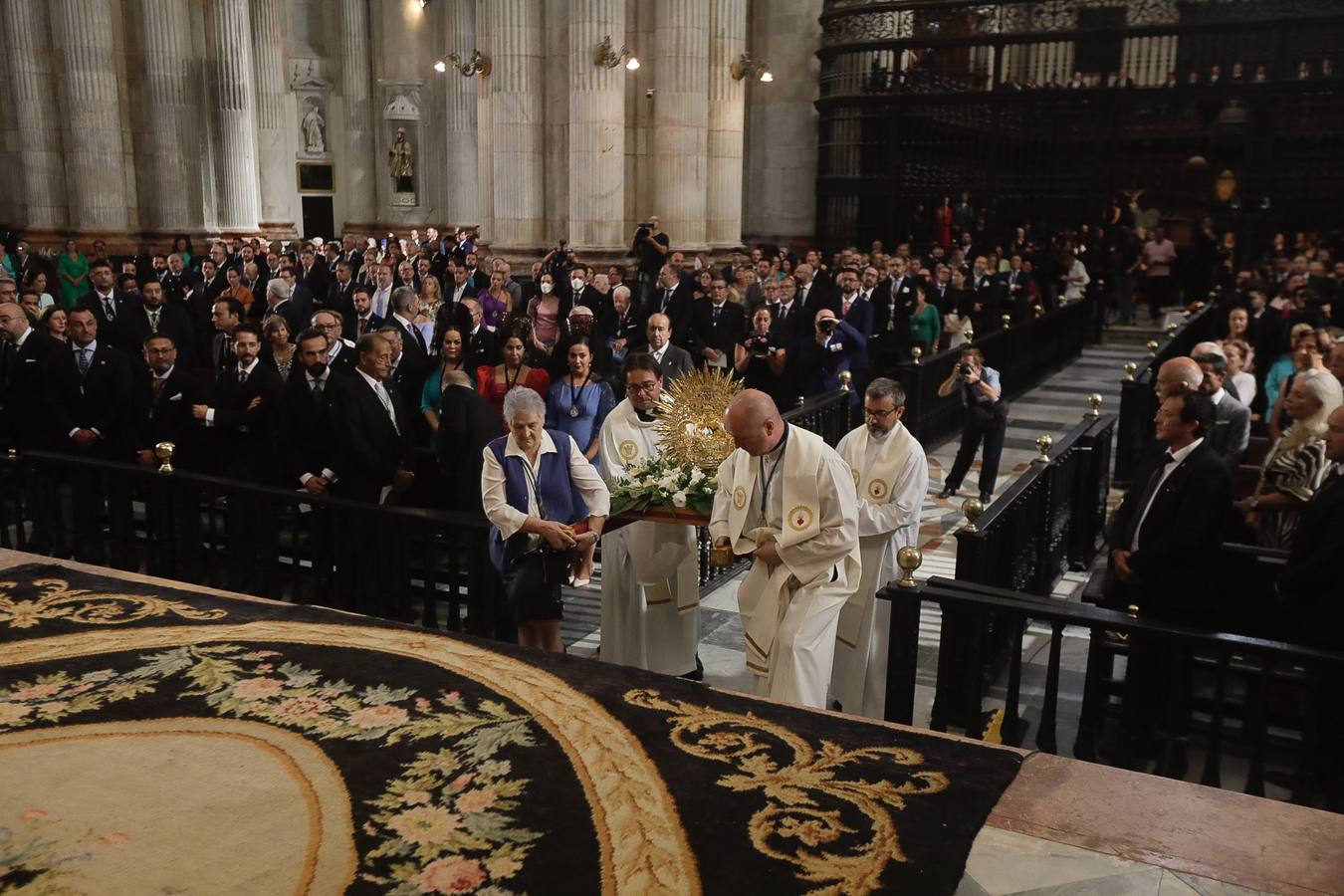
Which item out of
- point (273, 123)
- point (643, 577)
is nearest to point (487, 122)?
point (273, 123)

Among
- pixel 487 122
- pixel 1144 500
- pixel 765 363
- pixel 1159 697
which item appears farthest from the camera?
pixel 487 122

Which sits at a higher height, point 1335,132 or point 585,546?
point 1335,132

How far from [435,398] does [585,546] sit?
3859 millimetres

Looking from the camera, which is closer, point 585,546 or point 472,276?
point 585,546

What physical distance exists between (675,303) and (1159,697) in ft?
28.7

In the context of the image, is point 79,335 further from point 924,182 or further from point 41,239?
point 924,182

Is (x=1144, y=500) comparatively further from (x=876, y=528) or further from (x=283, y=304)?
(x=283, y=304)

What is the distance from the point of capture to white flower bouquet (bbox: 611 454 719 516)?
606cm

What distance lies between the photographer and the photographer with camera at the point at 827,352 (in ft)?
39.4

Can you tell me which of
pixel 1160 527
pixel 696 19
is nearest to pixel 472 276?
pixel 696 19

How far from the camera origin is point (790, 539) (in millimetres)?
5484

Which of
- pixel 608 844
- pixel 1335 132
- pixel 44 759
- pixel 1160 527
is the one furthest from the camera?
pixel 1335 132

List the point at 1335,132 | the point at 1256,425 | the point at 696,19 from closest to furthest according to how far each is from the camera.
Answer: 1. the point at 1256,425
2. the point at 696,19
3. the point at 1335,132

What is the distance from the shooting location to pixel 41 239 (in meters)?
23.3
